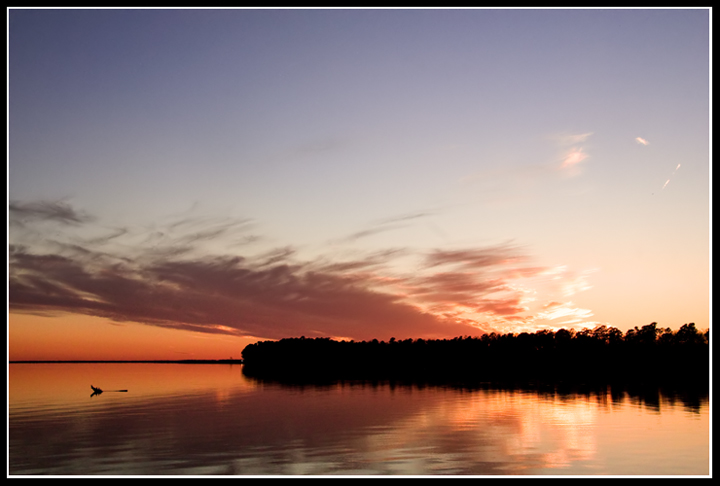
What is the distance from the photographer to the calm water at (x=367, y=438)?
39094 millimetres

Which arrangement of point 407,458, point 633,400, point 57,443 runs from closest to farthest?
1. point 407,458
2. point 57,443
3. point 633,400

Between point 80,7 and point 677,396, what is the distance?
94873mm

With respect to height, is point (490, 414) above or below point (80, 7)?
below

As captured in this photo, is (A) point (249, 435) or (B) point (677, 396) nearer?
(A) point (249, 435)

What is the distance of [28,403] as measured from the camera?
8862 centimetres

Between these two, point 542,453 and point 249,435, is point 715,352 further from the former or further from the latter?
point 249,435

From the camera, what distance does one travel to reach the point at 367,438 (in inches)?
1989

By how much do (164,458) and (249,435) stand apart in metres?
11.5

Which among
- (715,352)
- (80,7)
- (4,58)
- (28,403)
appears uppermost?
(80,7)

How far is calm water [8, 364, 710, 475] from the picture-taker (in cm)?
3909

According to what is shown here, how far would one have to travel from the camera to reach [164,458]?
42469 millimetres
